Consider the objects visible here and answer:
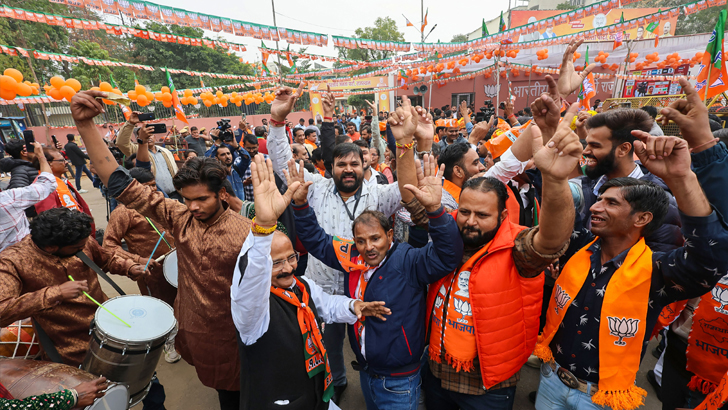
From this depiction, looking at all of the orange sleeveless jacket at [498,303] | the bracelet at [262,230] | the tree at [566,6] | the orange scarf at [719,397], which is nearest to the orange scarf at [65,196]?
the bracelet at [262,230]

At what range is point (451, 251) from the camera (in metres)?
→ 1.61

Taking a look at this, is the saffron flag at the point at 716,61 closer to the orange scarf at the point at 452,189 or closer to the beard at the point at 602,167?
the beard at the point at 602,167

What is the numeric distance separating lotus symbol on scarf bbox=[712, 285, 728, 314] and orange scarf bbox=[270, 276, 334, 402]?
1998 millimetres

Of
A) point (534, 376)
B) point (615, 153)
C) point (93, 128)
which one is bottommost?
point (534, 376)

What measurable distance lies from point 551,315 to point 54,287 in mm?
2910

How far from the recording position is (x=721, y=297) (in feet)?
5.27

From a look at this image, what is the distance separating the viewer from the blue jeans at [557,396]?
1.62 m

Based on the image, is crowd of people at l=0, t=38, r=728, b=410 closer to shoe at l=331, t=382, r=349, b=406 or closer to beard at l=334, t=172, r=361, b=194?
beard at l=334, t=172, r=361, b=194

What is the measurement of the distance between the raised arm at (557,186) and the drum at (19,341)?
3.29 meters

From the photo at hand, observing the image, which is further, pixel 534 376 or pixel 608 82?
pixel 608 82

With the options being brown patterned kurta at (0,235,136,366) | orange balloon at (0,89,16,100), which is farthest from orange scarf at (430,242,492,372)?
orange balloon at (0,89,16,100)

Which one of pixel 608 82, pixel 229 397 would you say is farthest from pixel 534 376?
pixel 608 82

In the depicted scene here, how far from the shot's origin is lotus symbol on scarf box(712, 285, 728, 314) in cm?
159

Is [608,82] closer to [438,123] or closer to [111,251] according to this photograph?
[438,123]
